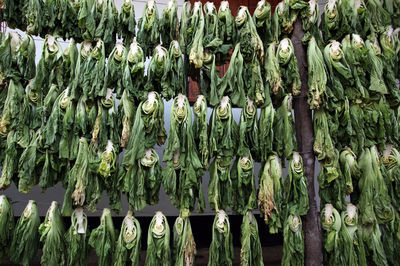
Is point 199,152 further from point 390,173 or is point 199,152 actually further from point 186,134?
point 390,173

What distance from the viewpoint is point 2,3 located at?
2.30m

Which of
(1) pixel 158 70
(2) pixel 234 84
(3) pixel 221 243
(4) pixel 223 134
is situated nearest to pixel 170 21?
(1) pixel 158 70

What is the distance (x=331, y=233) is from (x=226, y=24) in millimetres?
1676

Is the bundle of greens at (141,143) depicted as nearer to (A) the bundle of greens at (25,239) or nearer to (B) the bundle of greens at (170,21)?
(B) the bundle of greens at (170,21)

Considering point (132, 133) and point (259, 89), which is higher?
point (259, 89)

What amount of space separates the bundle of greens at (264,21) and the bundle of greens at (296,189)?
0.92 meters

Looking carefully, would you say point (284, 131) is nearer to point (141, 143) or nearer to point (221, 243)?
point (221, 243)

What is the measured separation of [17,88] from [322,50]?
2.31 meters

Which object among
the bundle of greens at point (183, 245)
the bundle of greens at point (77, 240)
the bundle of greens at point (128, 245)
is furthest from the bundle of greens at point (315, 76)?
the bundle of greens at point (77, 240)

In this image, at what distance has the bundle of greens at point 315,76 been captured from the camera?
2.23 m

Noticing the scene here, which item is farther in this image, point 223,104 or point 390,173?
point 390,173

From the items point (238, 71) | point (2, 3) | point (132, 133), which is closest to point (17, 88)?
point (2, 3)

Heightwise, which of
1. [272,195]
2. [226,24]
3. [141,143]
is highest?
[226,24]

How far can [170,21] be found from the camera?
2271mm
